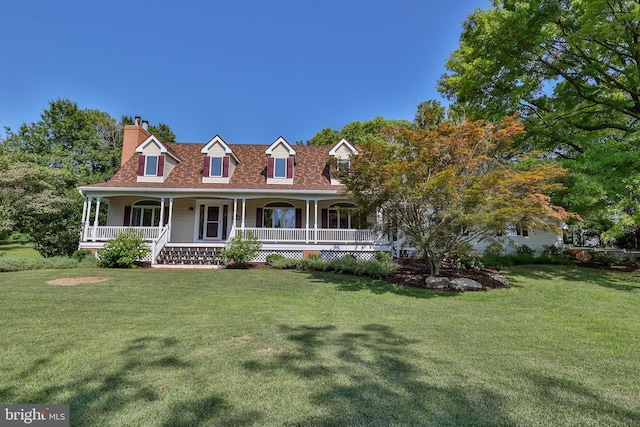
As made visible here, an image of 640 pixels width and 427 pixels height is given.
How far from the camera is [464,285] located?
33.0 ft

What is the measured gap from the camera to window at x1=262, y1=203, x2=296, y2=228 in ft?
61.3

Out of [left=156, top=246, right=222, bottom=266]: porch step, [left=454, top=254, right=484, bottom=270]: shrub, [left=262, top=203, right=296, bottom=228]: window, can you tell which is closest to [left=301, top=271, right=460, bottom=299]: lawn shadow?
[left=454, top=254, right=484, bottom=270]: shrub

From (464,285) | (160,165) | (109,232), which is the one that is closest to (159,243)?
(109,232)

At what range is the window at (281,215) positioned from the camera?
18672 millimetres

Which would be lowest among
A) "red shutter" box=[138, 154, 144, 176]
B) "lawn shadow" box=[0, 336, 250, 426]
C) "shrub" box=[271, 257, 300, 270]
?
"lawn shadow" box=[0, 336, 250, 426]

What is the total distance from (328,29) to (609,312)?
13.7m

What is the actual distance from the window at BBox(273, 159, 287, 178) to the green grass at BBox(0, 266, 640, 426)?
34.3ft

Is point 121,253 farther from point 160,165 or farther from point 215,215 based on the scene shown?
point 160,165

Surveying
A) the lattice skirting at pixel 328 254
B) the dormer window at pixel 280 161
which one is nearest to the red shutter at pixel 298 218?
the dormer window at pixel 280 161

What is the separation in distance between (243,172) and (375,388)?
17.0m

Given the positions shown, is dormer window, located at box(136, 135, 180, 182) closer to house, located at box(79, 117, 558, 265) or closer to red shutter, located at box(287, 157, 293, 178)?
house, located at box(79, 117, 558, 265)

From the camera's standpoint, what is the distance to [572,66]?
500 inches

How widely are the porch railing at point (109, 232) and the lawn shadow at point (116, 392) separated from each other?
13179mm

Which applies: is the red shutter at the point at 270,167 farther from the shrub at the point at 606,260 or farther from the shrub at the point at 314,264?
the shrub at the point at 606,260
